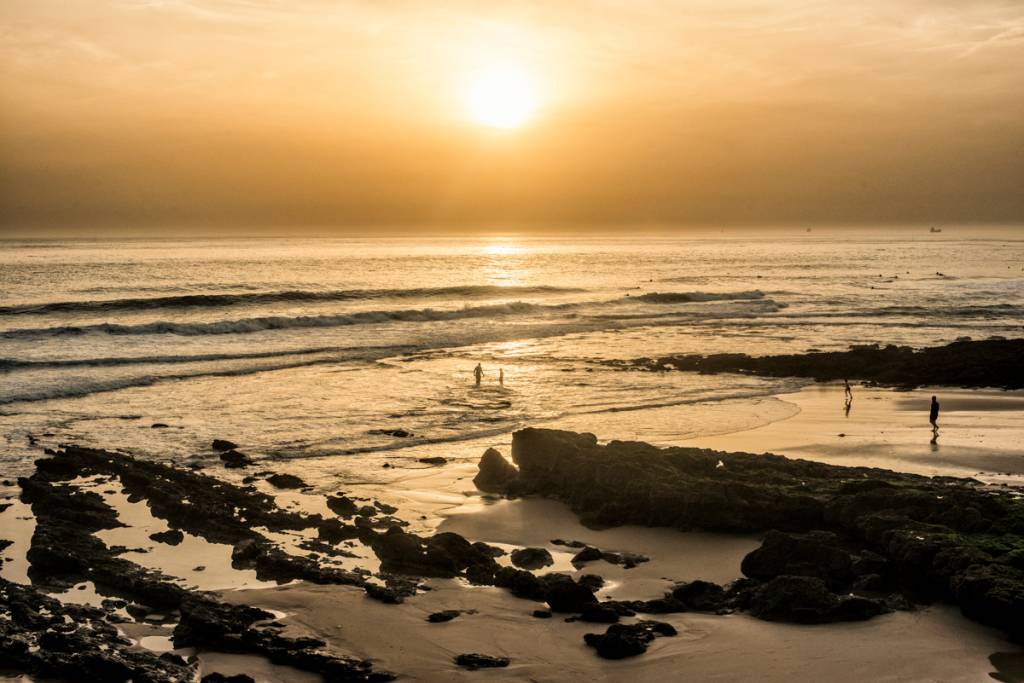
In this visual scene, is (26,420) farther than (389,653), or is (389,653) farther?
(26,420)

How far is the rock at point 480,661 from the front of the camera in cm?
1012

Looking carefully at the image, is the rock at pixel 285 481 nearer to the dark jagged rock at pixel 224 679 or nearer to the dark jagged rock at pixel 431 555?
the dark jagged rock at pixel 431 555

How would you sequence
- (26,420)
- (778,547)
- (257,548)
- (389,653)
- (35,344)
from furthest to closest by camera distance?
(35,344)
(26,420)
(257,548)
(778,547)
(389,653)

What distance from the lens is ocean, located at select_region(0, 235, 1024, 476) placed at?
24.3 meters

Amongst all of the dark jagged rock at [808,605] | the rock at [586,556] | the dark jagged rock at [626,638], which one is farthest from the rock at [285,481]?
the dark jagged rock at [808,605]

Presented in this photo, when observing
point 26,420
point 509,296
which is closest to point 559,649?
point 26,420

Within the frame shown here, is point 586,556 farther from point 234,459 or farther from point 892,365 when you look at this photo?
point 892,365

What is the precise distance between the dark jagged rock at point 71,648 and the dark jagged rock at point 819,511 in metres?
5.94

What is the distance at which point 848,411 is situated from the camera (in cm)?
2622

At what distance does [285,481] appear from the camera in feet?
59.1

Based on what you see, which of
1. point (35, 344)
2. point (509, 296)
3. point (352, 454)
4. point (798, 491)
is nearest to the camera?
point (798, 491)

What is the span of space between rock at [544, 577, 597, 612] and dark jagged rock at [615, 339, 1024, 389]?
2303 cm

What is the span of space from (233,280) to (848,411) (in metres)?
65.4

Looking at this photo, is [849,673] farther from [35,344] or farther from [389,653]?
[35,344]
